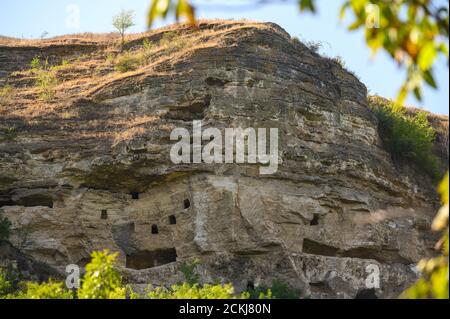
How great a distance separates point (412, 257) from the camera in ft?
81.3

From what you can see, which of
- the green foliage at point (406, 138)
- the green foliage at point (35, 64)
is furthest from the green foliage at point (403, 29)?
the green foliage at point (35, 64)

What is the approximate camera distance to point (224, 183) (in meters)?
23.7

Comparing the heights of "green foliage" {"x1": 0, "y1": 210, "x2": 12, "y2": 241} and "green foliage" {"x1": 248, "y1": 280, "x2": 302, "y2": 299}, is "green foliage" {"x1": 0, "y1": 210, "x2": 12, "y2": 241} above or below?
above

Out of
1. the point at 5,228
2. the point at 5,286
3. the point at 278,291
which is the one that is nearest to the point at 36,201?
the point at 5,228

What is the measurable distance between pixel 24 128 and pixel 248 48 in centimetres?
734

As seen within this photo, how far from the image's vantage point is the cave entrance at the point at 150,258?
24.0 m

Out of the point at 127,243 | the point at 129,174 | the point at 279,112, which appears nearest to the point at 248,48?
the point at 279,112

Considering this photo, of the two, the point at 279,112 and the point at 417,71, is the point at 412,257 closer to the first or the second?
the point at 279,112

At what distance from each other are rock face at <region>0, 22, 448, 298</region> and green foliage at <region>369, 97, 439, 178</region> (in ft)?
2.62

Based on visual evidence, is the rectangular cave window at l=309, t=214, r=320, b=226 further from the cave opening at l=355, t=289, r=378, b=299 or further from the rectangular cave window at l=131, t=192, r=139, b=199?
the rectangular cave window at l=131, t=192, r=139, b=199

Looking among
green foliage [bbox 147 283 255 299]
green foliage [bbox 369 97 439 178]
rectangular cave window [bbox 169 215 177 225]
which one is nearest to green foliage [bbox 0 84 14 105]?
rectangular cave window [bbox 169 215 177 225]

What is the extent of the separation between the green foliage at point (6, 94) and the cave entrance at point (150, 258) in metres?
7.73

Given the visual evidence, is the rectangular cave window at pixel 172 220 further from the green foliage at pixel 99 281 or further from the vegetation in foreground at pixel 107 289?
the green foliage at pixel 99 281

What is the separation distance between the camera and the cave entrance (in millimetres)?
24047
